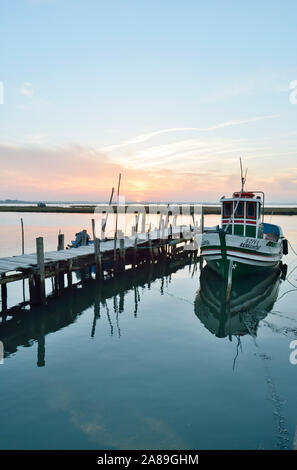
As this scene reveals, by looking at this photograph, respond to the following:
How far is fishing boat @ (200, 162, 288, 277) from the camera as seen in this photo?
18.0 m

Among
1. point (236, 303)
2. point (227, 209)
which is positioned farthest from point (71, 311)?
point (227, 209)

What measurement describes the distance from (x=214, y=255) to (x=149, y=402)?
12.1 meters

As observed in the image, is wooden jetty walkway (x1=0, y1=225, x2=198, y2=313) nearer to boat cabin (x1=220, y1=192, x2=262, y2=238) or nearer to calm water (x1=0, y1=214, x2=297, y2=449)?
calm water (x1=0, y1=214, x2=297, y2=449)

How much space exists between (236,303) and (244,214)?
6.21m

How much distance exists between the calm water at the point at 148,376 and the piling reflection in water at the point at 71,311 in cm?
8

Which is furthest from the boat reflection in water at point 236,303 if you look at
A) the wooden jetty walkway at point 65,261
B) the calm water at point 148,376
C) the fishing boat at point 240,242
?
the wooden jetty walkway at point 65,261

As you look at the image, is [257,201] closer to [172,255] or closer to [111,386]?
[172,255]

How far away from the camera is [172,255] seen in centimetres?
2834

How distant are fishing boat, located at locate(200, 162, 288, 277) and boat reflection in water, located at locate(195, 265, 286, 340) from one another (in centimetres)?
98

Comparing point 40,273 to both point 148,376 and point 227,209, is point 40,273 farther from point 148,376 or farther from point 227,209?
point 227,209

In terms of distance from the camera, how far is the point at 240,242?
58.8 ft

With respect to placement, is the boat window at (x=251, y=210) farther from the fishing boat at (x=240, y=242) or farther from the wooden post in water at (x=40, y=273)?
the wooden post in water at (x=40, y=273)

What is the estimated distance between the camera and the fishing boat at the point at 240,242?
1795 centimetres

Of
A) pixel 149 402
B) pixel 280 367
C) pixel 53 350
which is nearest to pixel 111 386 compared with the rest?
pixel 149 402
